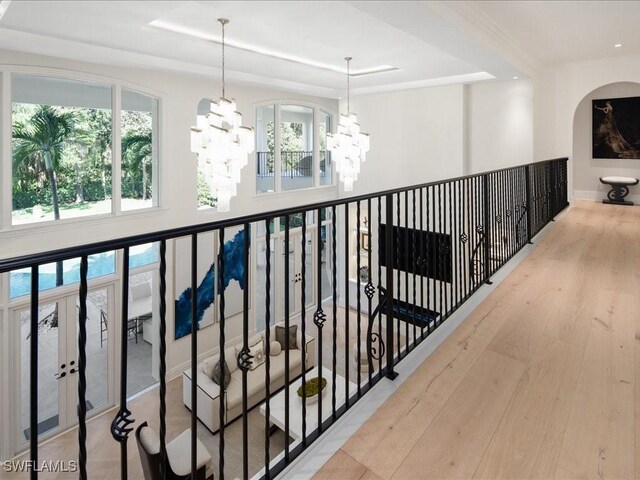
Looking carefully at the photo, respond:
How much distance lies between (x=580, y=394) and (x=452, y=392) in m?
0.60

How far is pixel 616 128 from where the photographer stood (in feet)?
29.1

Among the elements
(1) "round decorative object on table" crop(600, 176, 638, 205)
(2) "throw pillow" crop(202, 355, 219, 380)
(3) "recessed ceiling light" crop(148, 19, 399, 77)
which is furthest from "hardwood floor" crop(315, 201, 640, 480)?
(1) "round decorative object on table" crop(600, 176, 638, 205)

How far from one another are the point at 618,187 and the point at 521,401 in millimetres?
8976

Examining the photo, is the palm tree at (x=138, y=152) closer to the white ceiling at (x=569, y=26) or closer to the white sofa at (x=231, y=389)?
the white sofa at (x=231, y=389)

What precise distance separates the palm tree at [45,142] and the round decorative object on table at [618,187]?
10185mm

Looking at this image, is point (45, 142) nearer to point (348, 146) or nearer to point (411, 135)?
point (348, 146)

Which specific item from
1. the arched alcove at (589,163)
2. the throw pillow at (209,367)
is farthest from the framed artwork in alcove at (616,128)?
the throw pillow at (209,367)

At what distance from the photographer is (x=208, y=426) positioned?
6348 mm

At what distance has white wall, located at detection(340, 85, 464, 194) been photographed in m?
8.41

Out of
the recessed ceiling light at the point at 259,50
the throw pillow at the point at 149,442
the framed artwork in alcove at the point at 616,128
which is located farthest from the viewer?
the framed artwork in alcove at the point at 616,128

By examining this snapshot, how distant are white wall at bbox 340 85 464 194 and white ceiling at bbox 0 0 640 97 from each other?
1.15 meters

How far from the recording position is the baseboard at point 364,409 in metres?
1.59

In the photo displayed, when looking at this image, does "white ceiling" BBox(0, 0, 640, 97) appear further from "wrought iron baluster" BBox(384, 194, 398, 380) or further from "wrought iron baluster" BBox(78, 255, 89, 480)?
"wrought iron baluster" BBox(78, 255, 89, 480)

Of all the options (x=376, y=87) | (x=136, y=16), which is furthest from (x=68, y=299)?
(x=376, y=87)
